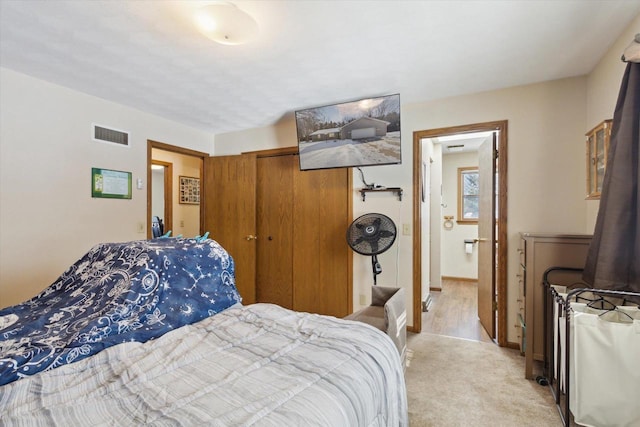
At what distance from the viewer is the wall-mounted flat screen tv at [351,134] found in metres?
2.94

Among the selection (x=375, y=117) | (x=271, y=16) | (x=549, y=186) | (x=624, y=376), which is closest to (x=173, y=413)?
(x=624, y=376)

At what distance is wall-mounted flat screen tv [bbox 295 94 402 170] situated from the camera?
9.64 feet

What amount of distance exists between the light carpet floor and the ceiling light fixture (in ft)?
8.22

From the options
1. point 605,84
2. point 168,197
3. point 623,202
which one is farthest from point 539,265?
point 168,197

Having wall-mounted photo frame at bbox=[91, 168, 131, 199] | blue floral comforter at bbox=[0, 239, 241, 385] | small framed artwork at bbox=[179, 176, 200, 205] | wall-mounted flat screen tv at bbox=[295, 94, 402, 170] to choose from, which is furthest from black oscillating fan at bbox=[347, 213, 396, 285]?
A: small framed artwork at bbox=[179, 176, 200, 205]

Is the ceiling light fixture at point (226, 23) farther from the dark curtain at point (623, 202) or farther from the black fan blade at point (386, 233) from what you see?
the dark curtain at point (623, 202)

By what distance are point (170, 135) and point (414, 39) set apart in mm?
3043

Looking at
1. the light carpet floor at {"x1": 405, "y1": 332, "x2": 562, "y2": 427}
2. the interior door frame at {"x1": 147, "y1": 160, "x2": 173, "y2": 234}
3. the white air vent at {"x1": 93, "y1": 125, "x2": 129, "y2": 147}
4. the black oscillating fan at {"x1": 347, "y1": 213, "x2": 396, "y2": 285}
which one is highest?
the white air vent at {"x1": 93, "y1": 125, "x2": 129, "y2": 147}

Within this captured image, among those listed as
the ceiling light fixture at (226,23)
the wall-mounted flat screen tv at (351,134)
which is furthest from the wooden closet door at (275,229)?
the ceiling light fixture at (226,23)

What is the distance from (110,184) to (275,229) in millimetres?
1845

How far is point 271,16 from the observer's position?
182 centimetres

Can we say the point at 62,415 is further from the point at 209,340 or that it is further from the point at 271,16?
the point at 271,16

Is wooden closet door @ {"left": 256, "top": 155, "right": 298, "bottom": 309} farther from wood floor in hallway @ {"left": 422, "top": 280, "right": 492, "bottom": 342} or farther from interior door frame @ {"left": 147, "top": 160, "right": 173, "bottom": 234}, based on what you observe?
Result: interior door frame @ {"left": 147, "top": 160, "right": 173, "bottom": 234}

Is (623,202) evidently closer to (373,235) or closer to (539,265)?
(539,265)
